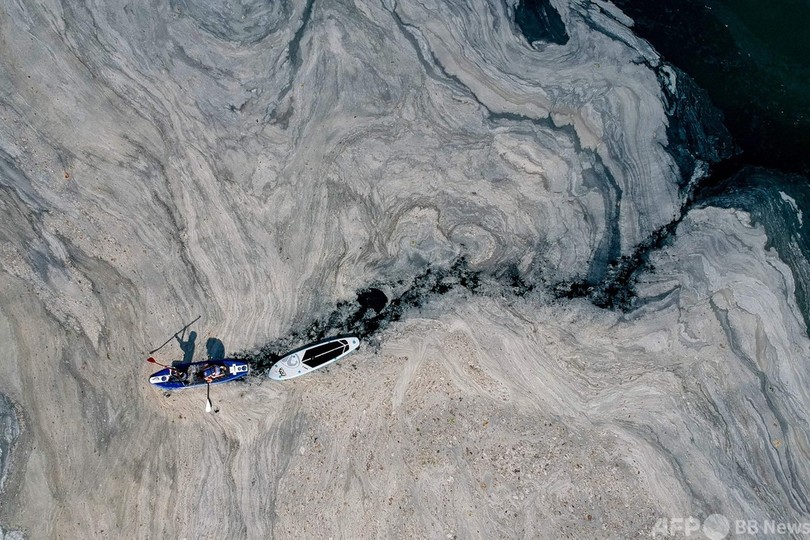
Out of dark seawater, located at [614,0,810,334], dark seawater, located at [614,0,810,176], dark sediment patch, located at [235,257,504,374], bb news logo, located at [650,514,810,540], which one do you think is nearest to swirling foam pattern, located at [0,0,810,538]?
dark sediment patch, located at [235,257,504,374]

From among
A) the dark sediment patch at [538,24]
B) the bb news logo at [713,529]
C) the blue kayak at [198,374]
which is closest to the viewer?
the bb news logo at [713,529]

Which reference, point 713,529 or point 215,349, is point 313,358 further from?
point 713,529

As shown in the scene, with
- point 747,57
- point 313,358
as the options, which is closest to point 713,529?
point 313,358

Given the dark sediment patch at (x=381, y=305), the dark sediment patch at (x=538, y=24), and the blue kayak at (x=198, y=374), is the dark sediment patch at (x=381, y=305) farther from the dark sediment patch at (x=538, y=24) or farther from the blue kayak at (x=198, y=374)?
the dark sediment patch at (x=538, y=24)

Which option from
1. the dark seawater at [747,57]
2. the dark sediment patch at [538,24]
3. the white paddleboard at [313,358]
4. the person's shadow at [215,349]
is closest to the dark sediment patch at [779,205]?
the dark seawater at [747,57]

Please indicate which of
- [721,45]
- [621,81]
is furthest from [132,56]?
[721,45]

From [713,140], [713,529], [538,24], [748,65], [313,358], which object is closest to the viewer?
[713,529]

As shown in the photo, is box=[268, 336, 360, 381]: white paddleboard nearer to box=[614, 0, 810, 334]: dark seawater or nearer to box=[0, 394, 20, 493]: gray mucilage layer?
box=[0, 394, 20, 493]: gray mucilage layer
